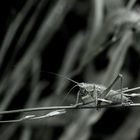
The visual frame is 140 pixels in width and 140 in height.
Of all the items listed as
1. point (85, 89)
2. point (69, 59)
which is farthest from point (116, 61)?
point (85, 89)

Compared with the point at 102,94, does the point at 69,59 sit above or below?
above

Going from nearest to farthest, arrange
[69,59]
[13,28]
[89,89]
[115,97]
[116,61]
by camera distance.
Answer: [115,97], [89,89], [116,61], [13,28], [69,59]

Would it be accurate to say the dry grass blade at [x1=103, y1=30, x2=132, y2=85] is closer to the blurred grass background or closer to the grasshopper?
the blurred grass background

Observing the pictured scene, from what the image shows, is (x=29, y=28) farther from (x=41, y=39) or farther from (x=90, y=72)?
(x=90, y=72)

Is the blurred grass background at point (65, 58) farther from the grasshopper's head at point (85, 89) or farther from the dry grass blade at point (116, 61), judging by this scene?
the grasshopper's head at point (85, 89)

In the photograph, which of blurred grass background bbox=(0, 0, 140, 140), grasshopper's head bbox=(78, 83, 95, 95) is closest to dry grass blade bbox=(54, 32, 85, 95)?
blurred grass background bbox=(0, 0, 140, 140)

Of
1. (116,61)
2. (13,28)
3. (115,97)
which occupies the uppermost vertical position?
(13,28)

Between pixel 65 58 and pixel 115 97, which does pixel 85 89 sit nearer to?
pixel 115 97

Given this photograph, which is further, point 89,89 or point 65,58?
point 65,58

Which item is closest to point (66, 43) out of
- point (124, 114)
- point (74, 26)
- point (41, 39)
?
point (74, 26)

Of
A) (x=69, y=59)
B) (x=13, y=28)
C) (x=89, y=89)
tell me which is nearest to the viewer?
(x=89, y=89)
